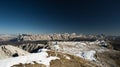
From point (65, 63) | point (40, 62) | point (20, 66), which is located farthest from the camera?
point (65, 63)

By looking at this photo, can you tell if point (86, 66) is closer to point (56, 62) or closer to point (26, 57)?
point (56, 62)

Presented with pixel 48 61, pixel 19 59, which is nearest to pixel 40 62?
pixel 48 61

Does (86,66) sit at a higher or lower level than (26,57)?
lower

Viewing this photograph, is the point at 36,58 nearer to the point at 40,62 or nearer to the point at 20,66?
the point at 40,62

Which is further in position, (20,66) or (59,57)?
(59,57)

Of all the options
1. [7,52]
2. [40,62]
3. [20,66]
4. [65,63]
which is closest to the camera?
[20,66]

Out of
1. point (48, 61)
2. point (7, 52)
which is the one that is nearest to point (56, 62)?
point (48, 61)

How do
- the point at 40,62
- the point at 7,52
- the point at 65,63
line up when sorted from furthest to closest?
the point at 7,52, the point at 65,63, the point at 40,62

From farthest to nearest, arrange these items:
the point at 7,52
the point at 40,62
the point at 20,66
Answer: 1. the point at 7,52
2. the point at 40,62
3. the point at 20,66

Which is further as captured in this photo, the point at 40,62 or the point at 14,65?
the point at 40,62
